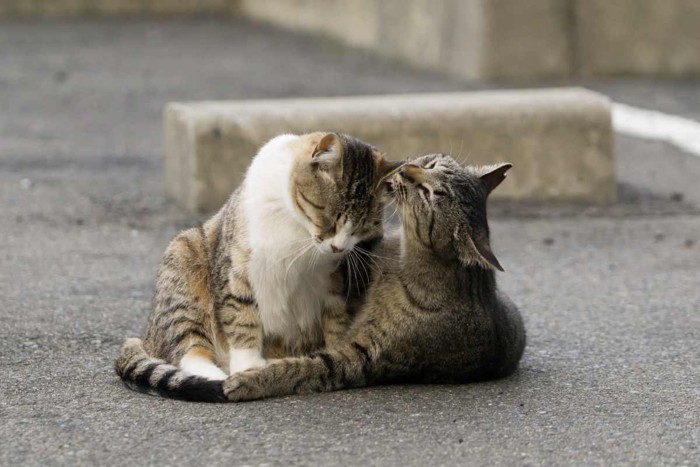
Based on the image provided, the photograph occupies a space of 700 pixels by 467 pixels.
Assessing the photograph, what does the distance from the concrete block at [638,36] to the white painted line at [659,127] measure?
131cm

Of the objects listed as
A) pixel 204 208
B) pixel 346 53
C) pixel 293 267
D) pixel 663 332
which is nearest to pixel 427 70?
pixel 346 53

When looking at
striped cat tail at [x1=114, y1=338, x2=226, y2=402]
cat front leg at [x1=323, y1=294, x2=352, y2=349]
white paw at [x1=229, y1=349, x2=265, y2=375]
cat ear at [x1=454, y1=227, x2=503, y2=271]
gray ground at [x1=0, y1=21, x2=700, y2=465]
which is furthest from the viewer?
cat front leg at [x1=323, y1=294, x2=352, y2=349]

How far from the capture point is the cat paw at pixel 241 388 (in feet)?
15.8

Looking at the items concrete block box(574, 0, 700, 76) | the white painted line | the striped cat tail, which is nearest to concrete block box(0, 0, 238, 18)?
concrete block box(574, 0, 700, 76)

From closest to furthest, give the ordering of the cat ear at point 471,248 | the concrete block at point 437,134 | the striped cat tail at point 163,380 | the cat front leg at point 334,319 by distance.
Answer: the striped cat tail at point 163,380 < the cat ear at point 471,248 < the cat front leg at point 334,319 < the concrete block at point 437,134

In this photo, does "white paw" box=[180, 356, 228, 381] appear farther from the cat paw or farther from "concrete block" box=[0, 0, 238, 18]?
"concrete block" box=[0, 0, 238, 18]

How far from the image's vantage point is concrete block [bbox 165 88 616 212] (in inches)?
333

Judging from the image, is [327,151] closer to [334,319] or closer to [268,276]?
[268,276]

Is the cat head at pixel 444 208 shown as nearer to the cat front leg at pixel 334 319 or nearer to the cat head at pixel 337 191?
the cat head at pixel 337 191

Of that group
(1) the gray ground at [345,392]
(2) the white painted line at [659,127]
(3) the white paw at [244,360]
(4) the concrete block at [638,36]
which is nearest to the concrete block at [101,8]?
(1) the gray ground at [345,392]

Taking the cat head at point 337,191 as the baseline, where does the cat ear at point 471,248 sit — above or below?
below

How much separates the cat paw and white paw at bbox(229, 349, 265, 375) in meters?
0.16

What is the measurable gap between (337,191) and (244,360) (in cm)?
80

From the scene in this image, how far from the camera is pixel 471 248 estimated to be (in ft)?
16.3
